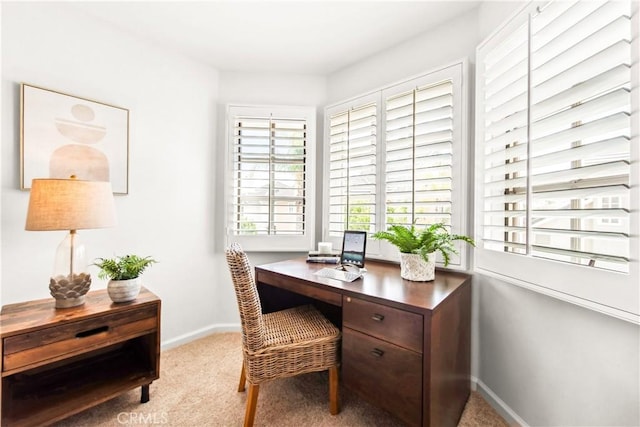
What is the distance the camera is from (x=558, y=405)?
1.25 meters

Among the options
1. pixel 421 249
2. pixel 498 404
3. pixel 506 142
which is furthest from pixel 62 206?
pixel 498 404

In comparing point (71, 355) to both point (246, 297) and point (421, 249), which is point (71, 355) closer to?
point (246, 297)

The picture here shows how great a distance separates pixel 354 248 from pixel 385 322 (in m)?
0.76

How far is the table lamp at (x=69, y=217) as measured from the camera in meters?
1.35

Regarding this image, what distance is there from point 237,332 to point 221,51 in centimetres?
250

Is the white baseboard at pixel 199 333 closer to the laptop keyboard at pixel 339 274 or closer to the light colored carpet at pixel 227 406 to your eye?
the light colored carpet at pixel 227 406

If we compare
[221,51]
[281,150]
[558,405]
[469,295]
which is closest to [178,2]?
[221,51]

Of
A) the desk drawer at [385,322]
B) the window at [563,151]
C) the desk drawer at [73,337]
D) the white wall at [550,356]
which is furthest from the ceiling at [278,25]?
the desk drawer at [73,337]

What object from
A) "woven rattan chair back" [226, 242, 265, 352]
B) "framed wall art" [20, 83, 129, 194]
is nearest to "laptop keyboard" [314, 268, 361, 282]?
"woven rattan chair back" [226, 242, 265, 352]

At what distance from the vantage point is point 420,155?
1.88m

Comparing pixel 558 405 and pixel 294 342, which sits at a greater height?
pixel 294 342

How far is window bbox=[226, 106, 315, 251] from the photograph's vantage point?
2.49m

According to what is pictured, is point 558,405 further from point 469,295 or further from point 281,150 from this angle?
point 281,150

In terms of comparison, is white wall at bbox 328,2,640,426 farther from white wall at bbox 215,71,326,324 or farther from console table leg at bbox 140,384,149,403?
console table leg at bbox 140,384,149,403
